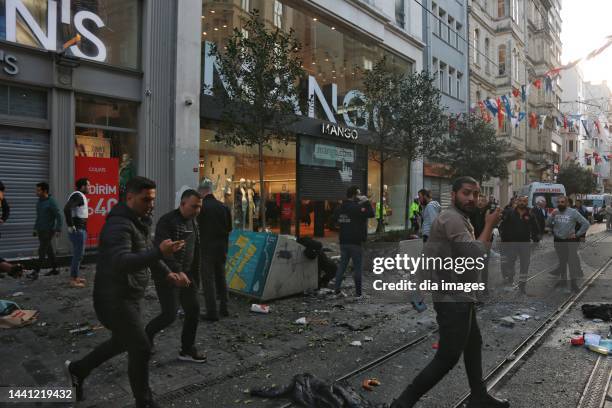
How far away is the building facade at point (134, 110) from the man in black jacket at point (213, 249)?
5.02 meters

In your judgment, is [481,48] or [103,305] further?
[481,48]

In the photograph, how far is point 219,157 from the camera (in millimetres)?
13164

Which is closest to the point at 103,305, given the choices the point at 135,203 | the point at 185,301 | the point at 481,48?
the point at 135,203

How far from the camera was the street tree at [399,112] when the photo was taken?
1459cm

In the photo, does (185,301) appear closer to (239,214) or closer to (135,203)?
(135,203)

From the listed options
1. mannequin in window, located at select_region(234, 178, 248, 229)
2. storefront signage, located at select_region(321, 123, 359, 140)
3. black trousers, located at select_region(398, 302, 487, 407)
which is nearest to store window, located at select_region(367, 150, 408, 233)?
storefront signage, located at select_region(321, 123, 359, 140)

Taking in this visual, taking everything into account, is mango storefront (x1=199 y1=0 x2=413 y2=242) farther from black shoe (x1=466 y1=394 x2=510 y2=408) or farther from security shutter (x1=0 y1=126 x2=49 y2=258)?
black shoe (x1=466 y1=394 x2=510 y2=408)

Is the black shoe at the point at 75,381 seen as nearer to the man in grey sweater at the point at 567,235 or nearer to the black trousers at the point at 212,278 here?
the black trousers at the point at 212,278

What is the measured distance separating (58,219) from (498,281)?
9274 mm

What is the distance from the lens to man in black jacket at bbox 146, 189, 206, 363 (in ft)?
13.4

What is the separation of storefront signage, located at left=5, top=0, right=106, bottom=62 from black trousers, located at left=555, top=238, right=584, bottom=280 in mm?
11034

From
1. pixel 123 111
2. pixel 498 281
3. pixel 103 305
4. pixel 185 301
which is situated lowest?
pixel 498 281

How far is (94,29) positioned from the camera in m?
9.96

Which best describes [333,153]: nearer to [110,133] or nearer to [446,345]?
[110,133]
